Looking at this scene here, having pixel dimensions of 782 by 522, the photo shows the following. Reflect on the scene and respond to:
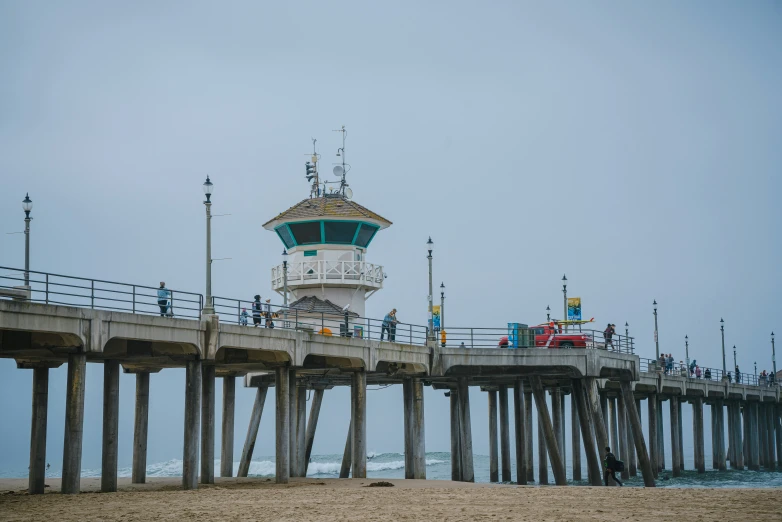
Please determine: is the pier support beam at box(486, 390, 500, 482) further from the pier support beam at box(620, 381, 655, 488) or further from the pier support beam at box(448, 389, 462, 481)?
the pier support beam at box(620, 381, 655, 488)

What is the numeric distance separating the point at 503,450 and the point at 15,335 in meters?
27.9

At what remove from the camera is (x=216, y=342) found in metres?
32.1

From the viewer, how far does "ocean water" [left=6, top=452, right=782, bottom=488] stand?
190 feet

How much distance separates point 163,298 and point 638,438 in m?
22.9

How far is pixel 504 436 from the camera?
5222 centimetres

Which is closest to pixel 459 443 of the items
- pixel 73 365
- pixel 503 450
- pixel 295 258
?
pixel 503 450

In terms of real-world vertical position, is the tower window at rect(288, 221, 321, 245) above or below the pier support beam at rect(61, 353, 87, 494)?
above

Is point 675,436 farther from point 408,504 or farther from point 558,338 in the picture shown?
point 408,504

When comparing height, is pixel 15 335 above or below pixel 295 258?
below

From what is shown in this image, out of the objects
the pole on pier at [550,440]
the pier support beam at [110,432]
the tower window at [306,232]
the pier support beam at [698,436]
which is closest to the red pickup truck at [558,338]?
the pole on pier at [550,440]

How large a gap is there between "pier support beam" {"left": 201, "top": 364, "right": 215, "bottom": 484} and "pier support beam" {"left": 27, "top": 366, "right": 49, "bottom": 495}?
5.04 meters

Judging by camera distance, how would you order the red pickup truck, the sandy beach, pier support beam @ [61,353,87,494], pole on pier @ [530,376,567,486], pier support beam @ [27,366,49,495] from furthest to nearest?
the red pickup truck
pole on pier @ [530,376,567,486]
pier support beam @ [27,366,49,495]
pier support beam @ [61,353,87,494]
the sandy beach

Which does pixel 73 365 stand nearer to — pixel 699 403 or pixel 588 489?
pixel 588 489

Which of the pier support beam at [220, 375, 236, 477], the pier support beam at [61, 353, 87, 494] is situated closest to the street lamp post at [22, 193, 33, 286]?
the pier support beam at [61, 353, 87, 494]
